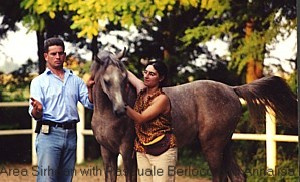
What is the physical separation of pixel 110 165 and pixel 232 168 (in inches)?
58.9

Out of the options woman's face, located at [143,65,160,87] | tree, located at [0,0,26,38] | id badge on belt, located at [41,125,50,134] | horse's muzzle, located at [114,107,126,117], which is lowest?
id badge on belt, located at [41,125,50,134]

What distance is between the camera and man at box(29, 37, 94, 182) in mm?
5516

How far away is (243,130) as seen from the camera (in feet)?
34.6

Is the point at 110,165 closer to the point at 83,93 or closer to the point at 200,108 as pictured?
the point at 83,93

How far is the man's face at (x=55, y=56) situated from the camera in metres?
5.48

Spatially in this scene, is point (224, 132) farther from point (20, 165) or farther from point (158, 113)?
point (20, 165)

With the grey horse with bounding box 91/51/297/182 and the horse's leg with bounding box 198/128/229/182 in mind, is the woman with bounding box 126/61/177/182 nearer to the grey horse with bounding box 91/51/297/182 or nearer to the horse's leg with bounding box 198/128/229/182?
the grey horse with bounding box 91/51/297/182

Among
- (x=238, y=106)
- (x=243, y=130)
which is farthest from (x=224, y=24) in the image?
(x=238, y=106)

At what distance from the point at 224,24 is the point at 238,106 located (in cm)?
373

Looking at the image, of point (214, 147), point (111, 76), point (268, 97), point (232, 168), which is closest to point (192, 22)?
point (268, 97)

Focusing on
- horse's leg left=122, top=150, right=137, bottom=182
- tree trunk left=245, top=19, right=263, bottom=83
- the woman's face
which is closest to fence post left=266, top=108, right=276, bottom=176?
tree trunk left=245, top=19, right=263, bottom=83

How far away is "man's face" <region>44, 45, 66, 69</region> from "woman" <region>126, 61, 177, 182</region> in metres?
0.71

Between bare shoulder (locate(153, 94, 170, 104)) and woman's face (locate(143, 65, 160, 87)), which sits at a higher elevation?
woman's face (locate(143, 65, 160, 87))

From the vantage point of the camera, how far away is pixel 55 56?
550 cm
